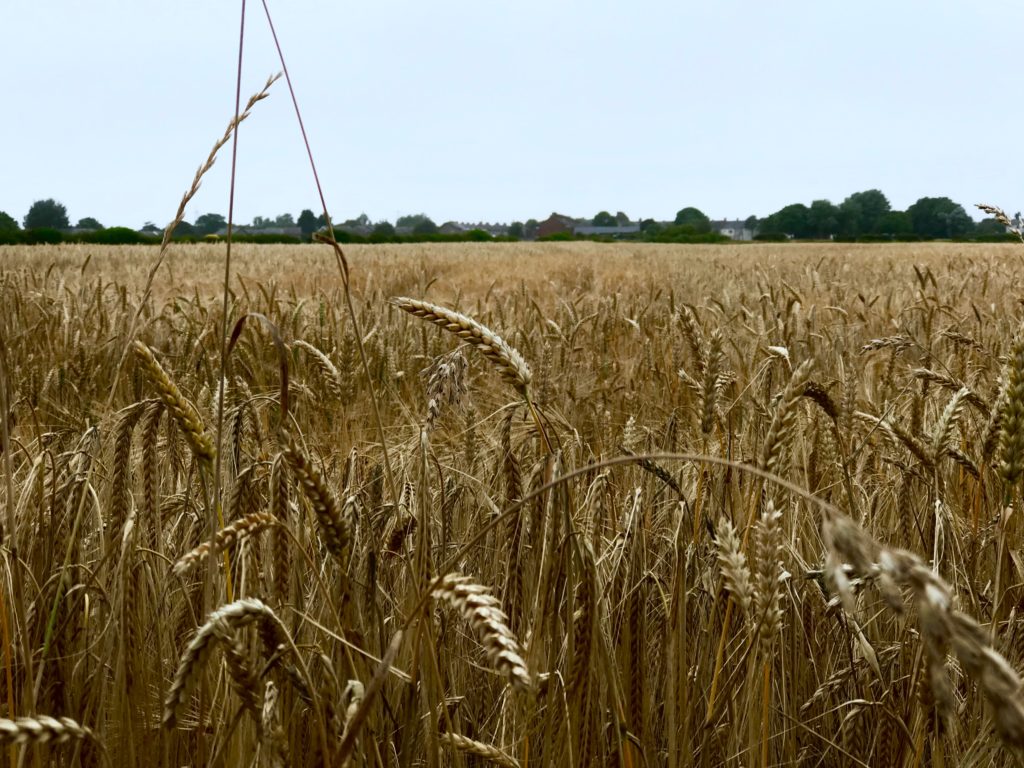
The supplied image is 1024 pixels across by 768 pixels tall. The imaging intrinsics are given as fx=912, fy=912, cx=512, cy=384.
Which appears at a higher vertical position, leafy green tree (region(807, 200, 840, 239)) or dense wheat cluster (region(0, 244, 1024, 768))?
leafy green tree (region(807, 200, 840, 239))

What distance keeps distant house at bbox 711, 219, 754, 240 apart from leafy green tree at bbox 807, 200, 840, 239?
35.3 feet

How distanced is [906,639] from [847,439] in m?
0.61

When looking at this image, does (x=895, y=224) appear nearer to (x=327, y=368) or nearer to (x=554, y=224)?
(x=554, y=224)

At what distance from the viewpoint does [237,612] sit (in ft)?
2.16

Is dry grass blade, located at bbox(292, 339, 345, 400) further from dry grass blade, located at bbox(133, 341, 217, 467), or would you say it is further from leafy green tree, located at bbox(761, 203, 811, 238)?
leafy green tree, located at bbox(761, 203, 811, 238)

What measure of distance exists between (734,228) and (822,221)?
16262 millimetres

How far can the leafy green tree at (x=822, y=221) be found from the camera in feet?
263

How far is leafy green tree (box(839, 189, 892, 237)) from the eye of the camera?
80.8 metres

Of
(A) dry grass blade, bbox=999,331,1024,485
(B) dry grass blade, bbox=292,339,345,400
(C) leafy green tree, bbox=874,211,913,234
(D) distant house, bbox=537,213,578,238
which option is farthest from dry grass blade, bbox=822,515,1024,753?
(D) distant house, bbox=537,213,578,238

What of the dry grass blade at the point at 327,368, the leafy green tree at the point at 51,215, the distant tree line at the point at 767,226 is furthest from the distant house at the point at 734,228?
the dry grass blade at the point at 327,368

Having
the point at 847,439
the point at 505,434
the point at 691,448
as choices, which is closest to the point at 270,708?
the point at 505,434

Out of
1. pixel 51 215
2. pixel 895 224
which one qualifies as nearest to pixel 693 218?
pixel 895 224

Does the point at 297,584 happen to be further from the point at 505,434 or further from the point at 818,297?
the point at 818,297

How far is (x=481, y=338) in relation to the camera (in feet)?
2.76
